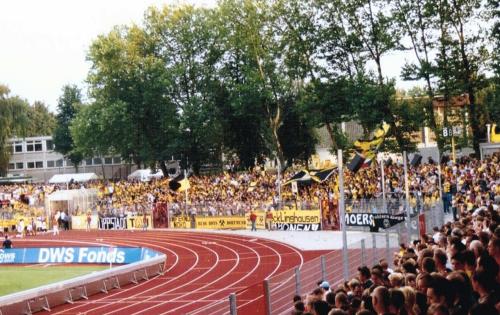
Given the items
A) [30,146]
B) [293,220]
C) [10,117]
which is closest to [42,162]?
[30,146]

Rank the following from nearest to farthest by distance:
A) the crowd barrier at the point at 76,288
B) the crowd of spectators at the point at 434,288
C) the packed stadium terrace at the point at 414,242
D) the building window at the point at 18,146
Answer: the crowd of spectators at the point at 434,288
the packed stadium terrace at the point at 414,242
the crowd barrier at the point at 76,288
the building window at the point at 18,146

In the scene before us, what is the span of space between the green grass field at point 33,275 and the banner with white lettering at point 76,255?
0.64 meters

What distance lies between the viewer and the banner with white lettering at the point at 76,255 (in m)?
29.9

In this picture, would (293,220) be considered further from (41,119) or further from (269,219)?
(41,119)

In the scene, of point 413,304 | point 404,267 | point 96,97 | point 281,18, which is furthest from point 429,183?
point 96,97

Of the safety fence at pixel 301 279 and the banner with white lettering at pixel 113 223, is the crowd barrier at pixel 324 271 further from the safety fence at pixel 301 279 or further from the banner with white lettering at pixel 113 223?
the banner with white lettering at pixel 113 223

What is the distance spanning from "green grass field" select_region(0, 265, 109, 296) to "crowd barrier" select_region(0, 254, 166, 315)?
12.4 ft

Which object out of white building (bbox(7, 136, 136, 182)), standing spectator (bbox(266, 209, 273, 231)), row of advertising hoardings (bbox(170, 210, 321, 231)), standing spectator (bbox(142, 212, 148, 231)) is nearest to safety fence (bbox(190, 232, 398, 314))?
row of advertising hoardings (bbox(170, 210, 321, 231))

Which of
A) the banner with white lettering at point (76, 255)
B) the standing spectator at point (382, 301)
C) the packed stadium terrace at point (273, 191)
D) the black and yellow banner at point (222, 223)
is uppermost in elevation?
the packed stadium terrace at point (273, 191)

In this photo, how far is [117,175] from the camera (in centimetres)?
9119

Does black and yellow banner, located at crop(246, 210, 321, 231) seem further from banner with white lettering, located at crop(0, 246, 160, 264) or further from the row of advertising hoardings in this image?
banner with white lettering, located at crop(0, 246, 160, 264)

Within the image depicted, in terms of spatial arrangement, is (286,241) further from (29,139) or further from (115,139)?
(29,139)

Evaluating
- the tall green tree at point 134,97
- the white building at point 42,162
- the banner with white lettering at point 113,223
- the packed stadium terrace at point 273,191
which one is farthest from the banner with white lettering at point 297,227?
the white building at point 42,162

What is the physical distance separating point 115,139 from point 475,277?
57715 millimetres
